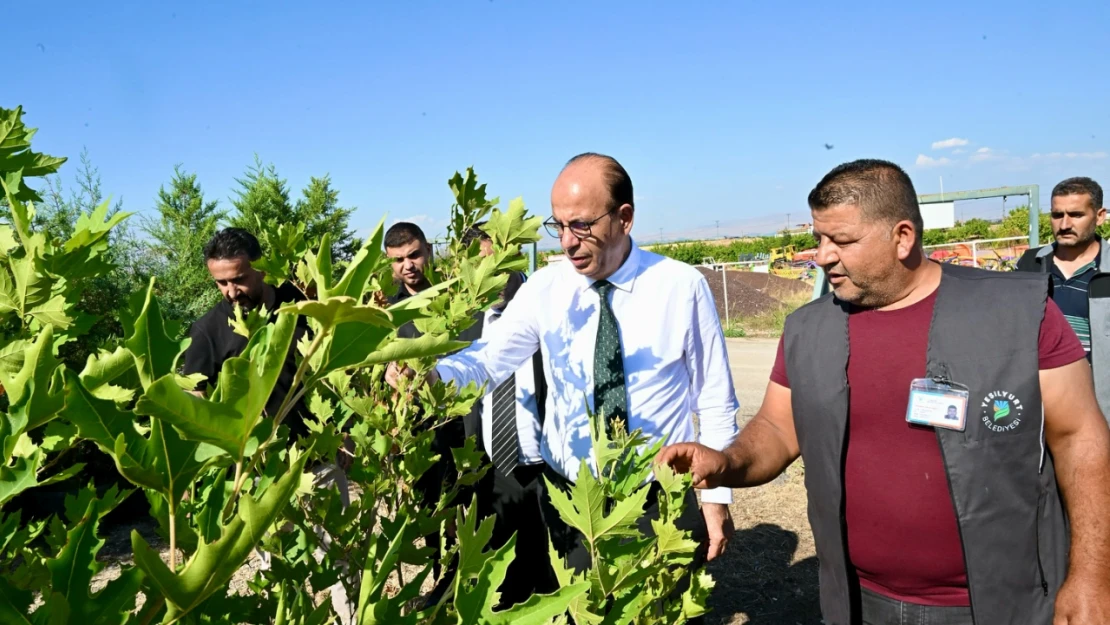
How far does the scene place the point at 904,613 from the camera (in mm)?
2131

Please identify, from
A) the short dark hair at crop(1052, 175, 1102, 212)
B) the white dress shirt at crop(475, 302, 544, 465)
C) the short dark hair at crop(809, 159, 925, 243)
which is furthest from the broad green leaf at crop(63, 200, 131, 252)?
the short dark hair at crop(1052, 175, 1102, 212)

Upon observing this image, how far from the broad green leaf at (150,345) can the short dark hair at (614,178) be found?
1.91 m

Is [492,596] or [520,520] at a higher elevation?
[492,596]

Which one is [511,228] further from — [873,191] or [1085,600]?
[1085,600]

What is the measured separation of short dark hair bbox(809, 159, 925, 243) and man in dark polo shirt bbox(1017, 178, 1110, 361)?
8.22 ft

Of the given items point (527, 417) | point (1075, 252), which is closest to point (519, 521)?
point (527, 417)

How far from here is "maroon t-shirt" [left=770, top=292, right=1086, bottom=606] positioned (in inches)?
80.2

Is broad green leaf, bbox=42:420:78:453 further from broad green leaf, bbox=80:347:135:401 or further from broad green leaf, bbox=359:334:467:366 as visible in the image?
broad green leaf, bbox=359:334:467:366

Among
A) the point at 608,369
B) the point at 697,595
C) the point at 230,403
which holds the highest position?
the point at 230,403

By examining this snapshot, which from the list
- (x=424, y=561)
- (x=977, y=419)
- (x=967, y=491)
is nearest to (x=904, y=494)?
(x=967, y=491)

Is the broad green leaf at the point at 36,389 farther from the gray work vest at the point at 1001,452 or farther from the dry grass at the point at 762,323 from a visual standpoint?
the dry grass at the point at 762,323

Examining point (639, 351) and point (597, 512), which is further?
point (639, 351)

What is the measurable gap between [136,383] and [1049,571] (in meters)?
2.24

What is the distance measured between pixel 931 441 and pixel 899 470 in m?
0.12
